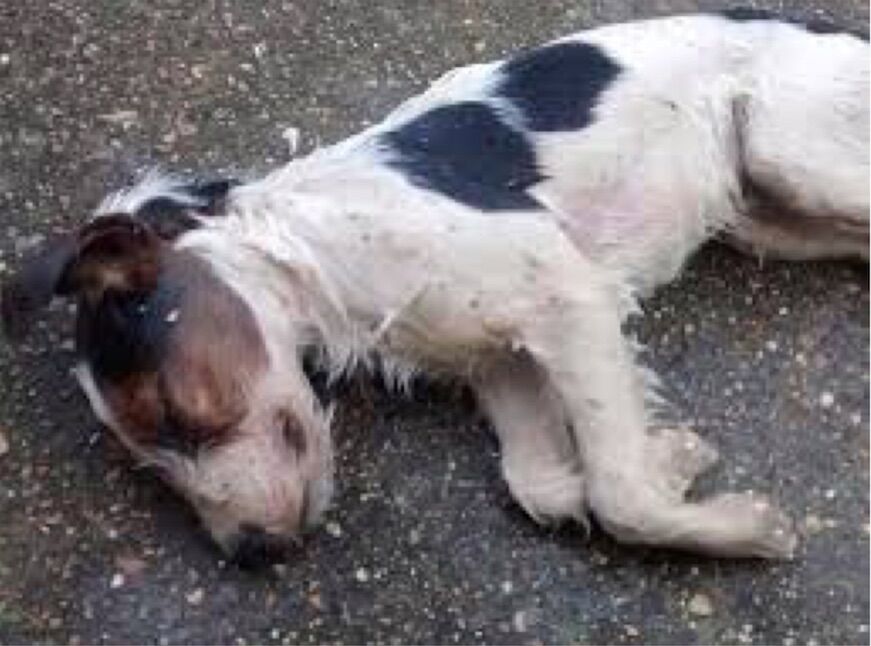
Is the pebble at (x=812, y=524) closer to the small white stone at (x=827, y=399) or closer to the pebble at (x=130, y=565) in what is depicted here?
the small white stone at (x=827, y=399)

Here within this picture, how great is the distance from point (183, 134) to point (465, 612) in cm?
201

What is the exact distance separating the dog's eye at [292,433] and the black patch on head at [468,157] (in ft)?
2.31

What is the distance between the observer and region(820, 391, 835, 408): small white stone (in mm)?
4867

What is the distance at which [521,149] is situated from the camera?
4879mm

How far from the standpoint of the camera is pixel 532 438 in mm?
4766

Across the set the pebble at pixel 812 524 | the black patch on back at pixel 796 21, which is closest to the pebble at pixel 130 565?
the pebble at pixel 812 524

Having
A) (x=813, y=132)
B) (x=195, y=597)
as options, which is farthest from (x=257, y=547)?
(x=813, y=132)

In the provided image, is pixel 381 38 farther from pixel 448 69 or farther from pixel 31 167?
pixel 31 167

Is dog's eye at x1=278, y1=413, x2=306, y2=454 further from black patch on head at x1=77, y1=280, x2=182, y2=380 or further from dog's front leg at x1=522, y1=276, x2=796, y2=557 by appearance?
dog's front leg at x1=522, y1=276, x2=796, y2=557

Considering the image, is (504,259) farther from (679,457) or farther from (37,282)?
(37,282)

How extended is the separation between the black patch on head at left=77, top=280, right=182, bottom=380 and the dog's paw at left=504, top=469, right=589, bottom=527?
3.23 feet

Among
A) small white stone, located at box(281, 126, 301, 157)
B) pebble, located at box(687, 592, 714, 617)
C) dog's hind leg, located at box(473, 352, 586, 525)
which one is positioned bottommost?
pebble, located at box(687, 592, 714, 617)

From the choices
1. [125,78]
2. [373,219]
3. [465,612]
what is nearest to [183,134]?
[125,78]

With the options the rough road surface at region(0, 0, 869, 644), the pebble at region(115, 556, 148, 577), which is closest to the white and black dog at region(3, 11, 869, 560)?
the rough road surface at region(0, 0, 869, 644)
